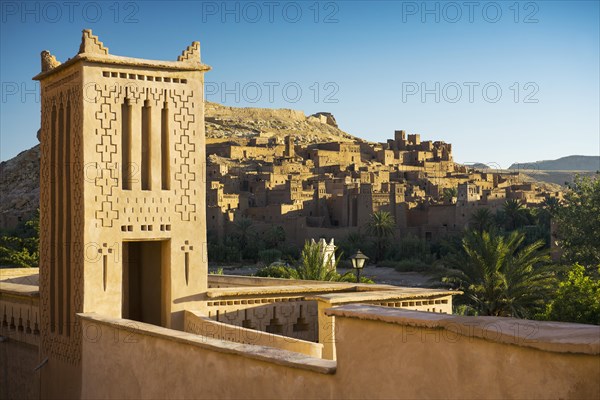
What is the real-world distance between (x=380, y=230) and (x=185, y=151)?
46325 millimetres

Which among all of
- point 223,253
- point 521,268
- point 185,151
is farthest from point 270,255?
point 185,151

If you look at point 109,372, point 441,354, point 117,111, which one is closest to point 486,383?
point 441,354

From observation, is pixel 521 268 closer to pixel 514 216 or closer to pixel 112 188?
pixel 112 188

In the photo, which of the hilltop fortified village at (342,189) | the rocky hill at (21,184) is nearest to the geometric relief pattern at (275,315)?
the hilltop fortified village at (342,189)

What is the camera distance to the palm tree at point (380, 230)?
53.2m

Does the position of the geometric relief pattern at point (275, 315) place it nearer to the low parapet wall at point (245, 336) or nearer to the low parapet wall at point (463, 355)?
the low parapet wall at point (245, 336)

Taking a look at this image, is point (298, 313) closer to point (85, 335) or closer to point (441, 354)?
point (85, 335)

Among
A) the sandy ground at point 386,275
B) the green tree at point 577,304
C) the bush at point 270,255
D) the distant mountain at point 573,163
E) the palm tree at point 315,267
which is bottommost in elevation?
the sandy ground at point 386,275

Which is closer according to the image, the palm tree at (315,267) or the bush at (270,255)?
the palm tree at (315,267)

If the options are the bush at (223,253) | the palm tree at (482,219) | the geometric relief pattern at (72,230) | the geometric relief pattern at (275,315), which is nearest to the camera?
the geometric relief pattern at (72,230)

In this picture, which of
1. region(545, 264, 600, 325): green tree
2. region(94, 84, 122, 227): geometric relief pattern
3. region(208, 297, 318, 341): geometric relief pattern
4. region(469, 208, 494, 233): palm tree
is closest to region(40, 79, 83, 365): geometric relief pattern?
region(94, 84, 122, 227): geometric relief pattern

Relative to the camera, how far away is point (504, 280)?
1600 centimetres

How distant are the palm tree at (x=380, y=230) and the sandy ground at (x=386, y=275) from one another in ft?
11.6

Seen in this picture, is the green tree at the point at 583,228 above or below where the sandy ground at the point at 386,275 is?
above
